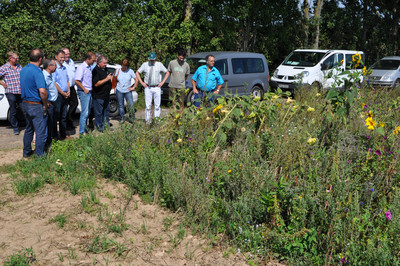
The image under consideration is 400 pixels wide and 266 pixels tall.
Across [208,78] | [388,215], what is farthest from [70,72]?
[388,215]

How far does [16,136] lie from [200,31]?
10816 millimetres

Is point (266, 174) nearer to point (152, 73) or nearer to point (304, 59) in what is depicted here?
point (152, 73)

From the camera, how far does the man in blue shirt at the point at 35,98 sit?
669 centimetres

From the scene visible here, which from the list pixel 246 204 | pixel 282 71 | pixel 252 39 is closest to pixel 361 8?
pixel 252 39

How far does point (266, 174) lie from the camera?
15.2ft

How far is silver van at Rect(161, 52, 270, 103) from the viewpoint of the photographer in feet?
44.1

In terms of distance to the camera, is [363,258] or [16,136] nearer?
[363,258]

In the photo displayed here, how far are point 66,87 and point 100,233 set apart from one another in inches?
189

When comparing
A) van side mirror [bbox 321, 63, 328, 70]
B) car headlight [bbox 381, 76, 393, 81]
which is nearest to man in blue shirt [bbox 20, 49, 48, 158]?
van side mirror [bbox 321, 63, 328, 70]

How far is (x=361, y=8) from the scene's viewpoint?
1163 inches

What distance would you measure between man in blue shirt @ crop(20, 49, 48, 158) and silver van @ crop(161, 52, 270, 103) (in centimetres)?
624

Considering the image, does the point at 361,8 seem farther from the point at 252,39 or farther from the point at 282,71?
the point at 282,71

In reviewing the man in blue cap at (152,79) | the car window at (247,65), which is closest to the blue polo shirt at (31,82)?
the man in blue cap at (152,79)

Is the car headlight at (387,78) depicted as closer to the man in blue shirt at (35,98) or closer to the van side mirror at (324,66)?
the van side mirror at (324,66)
